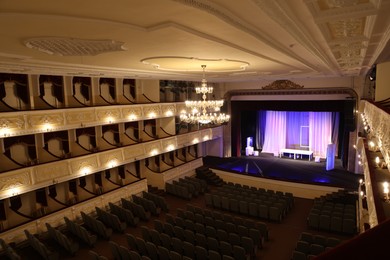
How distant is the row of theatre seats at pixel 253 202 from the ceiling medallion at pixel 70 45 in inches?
369

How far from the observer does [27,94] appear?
35.7ft

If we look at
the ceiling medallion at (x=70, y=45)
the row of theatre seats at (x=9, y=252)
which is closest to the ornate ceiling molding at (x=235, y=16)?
the ceiling medallion at (x=70, y=45)

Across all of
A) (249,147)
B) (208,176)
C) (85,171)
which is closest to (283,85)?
(249,147)

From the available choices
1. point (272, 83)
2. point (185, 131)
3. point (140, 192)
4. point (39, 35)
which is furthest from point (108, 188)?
point (272, 83)

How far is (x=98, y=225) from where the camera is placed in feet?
34.2

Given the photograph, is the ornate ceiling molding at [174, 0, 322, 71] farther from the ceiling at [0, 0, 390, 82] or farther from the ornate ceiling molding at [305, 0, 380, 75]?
the ornate ceiling molding at [305, 0, 380, 75]

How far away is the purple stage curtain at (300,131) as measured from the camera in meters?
20.7

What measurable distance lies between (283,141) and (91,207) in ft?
52.9

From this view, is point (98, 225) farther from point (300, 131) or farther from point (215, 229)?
point (300, 131)

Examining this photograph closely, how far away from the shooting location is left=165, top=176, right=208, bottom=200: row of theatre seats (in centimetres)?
1455

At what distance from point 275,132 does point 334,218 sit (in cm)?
1297

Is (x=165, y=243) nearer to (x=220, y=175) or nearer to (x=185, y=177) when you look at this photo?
(x=185, y=177)

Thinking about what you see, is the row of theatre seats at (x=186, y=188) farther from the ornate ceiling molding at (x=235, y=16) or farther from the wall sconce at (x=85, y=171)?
the ornate ceiling molding at (x=235, y=16)

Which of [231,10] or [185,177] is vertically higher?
[231,10]
